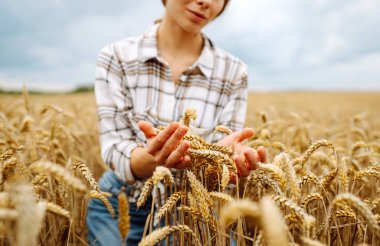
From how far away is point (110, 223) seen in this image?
79.0 inches

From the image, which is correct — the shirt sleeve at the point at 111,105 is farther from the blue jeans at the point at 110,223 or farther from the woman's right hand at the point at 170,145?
the woman's right hand at the point at 170,145

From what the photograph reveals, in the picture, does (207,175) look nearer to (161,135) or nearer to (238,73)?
(161,135)

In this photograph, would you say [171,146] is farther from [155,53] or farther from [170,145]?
[155,53]

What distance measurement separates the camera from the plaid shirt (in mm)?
2037

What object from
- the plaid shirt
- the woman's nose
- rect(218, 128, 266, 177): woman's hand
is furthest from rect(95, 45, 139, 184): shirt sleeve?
rect(218, 128, 266, 177): woman's hand

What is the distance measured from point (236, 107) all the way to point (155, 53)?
62 centimetres

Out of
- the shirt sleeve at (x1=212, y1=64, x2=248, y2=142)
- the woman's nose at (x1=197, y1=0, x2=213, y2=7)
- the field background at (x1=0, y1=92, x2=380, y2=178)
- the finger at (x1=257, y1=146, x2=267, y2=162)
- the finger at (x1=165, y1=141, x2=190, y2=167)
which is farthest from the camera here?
the field background at (x1=0, y1=92, x2=380, y2=178)

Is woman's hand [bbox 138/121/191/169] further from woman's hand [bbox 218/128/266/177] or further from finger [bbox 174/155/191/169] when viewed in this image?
woman's hand [bbox 218/128/266/177]

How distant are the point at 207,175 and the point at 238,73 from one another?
1.17 metres

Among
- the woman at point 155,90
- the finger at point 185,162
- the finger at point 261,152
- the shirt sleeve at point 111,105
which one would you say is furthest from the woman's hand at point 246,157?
the shirt sleeve at point 111,105

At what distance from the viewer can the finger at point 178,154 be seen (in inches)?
46.6

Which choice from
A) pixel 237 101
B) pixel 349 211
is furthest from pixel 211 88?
pixel 349 211

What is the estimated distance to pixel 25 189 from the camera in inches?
23.7

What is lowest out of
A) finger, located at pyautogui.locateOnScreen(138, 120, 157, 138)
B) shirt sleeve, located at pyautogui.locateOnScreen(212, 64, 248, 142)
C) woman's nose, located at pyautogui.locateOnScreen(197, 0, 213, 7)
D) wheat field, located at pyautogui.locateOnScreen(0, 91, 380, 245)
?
wheat field, located at pyautogui.locateOnScreen(0, 91, 380, 245)
